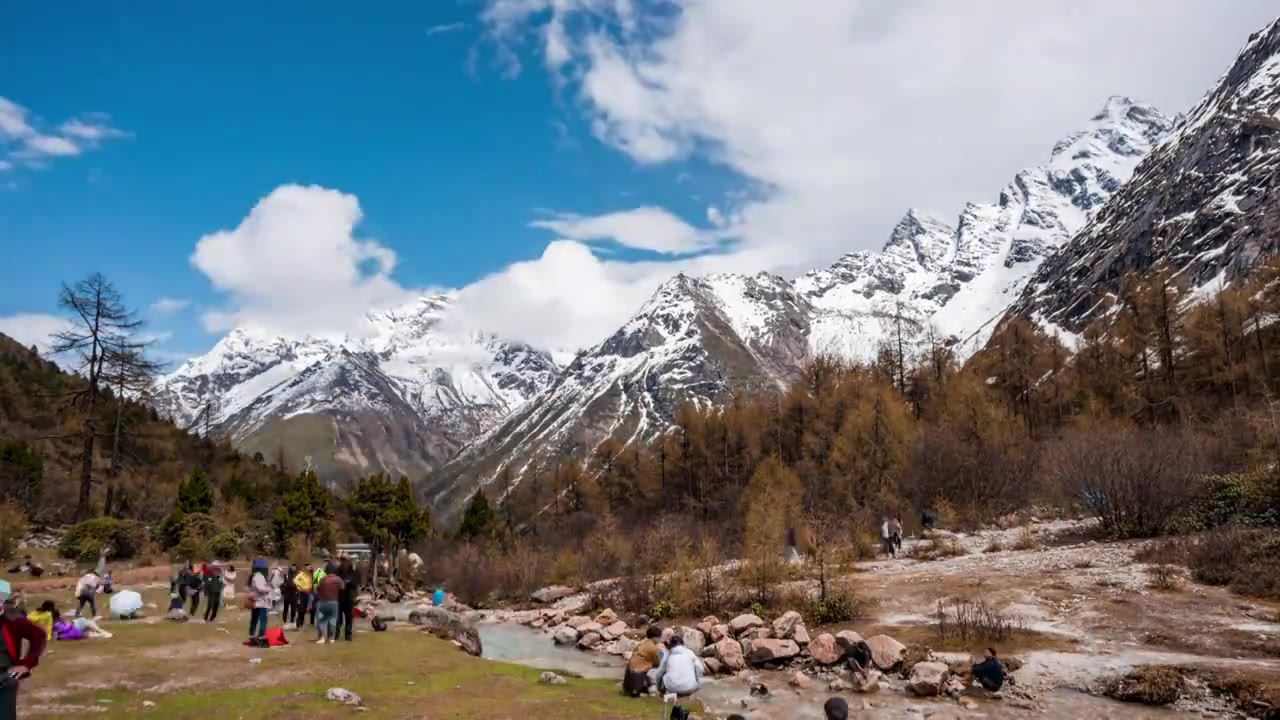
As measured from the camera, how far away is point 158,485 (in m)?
71.9

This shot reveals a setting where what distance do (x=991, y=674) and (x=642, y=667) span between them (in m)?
8.80

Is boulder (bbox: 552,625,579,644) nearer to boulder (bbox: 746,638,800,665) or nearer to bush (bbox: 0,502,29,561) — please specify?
boulder (bbox: 746,638,800,665)

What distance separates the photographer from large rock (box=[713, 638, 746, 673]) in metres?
24.7

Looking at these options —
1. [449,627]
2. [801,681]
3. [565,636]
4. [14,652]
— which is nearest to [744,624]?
[801,681]

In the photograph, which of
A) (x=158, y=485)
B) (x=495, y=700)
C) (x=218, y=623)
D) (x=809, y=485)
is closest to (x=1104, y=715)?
(x=495, y=700)

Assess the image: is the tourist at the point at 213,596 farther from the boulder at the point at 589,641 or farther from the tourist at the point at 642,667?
the tourist at the point at 642,667

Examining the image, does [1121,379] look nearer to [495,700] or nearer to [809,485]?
[809,485]

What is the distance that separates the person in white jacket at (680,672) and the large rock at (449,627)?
15.7 meters

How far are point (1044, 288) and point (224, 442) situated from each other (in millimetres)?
187387

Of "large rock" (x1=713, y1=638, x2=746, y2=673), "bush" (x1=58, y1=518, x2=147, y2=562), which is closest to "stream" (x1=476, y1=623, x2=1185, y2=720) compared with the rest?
"large rock" (x1=713, y1=638, x2=746, y2=673)

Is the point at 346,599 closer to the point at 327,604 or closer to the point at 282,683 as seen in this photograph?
the point at 327,604

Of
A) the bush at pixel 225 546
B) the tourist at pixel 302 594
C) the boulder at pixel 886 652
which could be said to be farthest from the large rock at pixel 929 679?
the bush at pixel 225 546

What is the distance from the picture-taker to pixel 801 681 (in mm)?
21953

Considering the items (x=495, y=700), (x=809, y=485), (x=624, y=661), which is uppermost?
(x=809, y=485)
